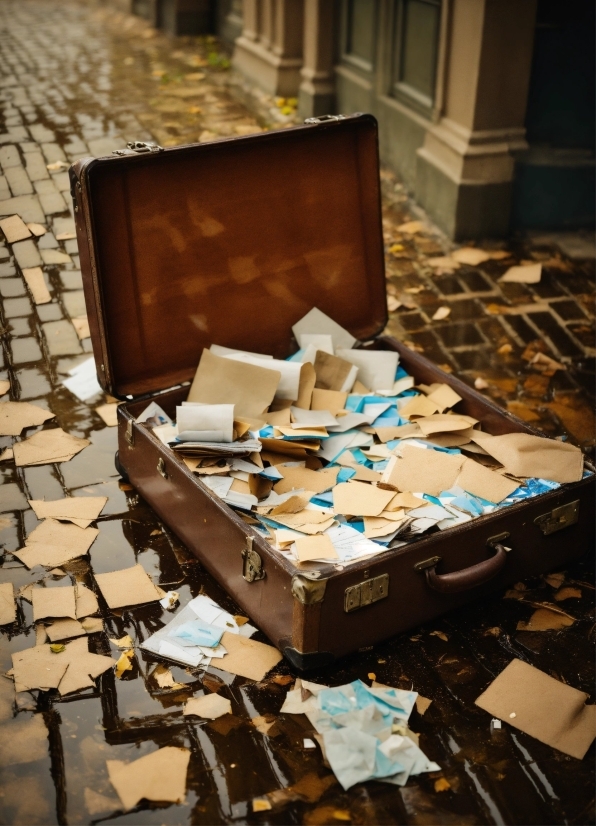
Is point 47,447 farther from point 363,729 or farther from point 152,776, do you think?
point 363,729

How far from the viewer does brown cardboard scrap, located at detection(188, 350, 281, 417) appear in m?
3.05

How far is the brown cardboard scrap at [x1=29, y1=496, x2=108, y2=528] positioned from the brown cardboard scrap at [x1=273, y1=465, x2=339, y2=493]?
69 centimetres

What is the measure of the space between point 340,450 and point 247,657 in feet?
2.75

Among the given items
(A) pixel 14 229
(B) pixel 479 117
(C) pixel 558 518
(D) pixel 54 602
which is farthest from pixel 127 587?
(B) pixel 479 117

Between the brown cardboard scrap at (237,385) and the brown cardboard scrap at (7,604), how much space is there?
0.87m

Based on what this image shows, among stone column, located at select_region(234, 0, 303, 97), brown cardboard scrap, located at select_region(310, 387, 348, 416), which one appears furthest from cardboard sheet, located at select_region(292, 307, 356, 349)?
stone column, located at select_region(234, 0, 303, 97)

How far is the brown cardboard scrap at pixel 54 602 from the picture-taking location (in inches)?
101

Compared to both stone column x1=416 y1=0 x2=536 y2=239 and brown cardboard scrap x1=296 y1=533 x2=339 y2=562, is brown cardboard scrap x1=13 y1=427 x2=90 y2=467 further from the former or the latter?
stone column x1=416 y1=0 x2=536 y2=239

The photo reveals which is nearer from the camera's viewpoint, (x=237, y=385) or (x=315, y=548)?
(x=315, y=548)

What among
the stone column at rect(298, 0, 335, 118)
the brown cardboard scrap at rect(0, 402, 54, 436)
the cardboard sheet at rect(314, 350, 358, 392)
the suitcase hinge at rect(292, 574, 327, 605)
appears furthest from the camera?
the stone column at rect(298, 0, 335, 118)

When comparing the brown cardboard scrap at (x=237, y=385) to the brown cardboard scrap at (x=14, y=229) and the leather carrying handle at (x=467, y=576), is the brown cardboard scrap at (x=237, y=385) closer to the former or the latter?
the leather carrying handle at (x=467, y=576)

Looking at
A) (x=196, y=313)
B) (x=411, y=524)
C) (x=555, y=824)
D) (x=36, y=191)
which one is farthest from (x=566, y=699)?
(x=36, y=191)

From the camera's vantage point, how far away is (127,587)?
2680mm

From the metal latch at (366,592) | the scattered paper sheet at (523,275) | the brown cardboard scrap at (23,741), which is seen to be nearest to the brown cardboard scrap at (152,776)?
the brown cardboard scrap at (23,741)
